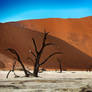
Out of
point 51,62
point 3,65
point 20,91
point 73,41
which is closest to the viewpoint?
point 20,91

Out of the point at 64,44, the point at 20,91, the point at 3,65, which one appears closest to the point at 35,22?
the point at 64,44

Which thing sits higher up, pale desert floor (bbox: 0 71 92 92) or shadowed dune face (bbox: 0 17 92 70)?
shadowed dune face (bbox: 0 17 92 70)

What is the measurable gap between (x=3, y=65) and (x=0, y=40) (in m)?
9.34

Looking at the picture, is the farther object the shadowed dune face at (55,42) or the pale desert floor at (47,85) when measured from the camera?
the shadowed dune face at (55,42)

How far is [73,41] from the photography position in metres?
61.7

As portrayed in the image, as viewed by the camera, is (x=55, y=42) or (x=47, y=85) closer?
(x=47, y=85)

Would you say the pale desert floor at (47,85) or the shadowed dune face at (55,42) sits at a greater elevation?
the shadowed dune face at (55,42)

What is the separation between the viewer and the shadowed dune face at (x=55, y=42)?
3994cm

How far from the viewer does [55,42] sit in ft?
163

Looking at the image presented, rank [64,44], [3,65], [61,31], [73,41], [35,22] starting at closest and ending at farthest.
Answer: [3,65], [64,44], [73,41], [61,31], [35,22]

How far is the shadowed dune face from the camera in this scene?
39938mm

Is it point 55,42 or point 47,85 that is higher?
point 55,42

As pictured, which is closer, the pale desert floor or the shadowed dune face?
the pale desert floor

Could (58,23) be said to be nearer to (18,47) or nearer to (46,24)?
(46,24)
